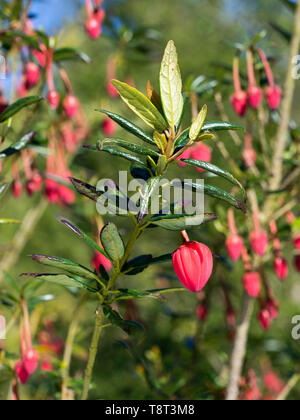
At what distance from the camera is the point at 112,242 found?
16.5 inches

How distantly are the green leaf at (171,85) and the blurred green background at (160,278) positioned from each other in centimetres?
25

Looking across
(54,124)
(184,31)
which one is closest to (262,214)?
(54,124)

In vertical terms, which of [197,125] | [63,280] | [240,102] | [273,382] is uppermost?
[240,102]

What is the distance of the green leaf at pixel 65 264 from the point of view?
40 centimetres

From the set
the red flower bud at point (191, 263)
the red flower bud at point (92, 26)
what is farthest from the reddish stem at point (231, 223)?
the red flower bud at point (92, 26)

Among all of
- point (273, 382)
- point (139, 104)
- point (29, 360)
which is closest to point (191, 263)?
point (139, 104)

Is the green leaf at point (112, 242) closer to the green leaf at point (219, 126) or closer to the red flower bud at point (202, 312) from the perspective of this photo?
the green leaf at point (219, 126)

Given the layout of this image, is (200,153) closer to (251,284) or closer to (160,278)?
(251,284)

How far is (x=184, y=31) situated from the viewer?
11.1 ft

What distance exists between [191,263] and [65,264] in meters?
0.12
